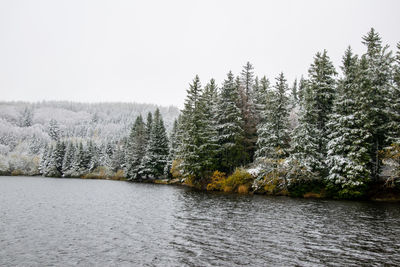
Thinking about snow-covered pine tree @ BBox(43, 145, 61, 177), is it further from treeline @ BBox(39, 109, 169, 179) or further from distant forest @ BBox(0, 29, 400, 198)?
distant forest @ BBox(0, 29, 400, 198)

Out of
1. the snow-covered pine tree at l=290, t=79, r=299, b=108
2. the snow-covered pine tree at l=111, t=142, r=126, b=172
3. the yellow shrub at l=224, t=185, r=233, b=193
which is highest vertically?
the snow-covered pine tree at l=290, t=79, r=299, b=108

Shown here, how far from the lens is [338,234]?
16703 mm

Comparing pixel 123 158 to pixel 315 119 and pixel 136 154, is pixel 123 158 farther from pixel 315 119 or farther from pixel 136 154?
pixel 315 119

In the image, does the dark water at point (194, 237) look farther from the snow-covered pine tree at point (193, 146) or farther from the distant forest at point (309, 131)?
the snow-covered pine tree at point (193, 146)

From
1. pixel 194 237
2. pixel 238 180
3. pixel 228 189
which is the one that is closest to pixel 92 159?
pixel 228 189

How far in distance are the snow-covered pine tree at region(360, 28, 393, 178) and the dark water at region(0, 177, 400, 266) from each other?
1402 cm

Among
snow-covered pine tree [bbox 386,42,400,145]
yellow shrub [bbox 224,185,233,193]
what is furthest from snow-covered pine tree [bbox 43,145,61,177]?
snow-covered pine tree [bbox 386,42,400,145]

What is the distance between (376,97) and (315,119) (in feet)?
24.9

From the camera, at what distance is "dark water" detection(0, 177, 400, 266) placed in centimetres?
1180

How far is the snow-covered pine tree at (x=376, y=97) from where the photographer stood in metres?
34.2

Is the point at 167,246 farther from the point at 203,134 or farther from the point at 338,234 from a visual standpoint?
the point at 203,134

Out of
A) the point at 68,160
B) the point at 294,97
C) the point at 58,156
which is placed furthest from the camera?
the point at 58,156

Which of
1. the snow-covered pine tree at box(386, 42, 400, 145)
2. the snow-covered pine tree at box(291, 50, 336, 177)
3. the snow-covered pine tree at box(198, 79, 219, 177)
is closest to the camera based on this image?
the snow-covered pine tree at box(386, 42, 400, 145)

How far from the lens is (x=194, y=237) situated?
606 inches
